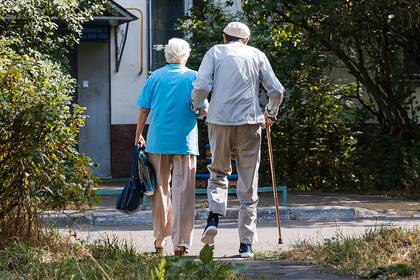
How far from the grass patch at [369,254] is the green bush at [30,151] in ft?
6.03

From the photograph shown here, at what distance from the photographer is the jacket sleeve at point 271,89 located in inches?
307

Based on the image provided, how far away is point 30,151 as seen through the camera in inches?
271

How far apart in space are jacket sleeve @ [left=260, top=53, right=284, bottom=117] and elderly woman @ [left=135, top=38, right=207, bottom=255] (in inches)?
21.4

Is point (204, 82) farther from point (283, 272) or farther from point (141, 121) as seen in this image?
point (283, 272)

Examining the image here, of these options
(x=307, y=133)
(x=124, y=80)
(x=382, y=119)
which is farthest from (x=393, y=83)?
(x=124, y=80)

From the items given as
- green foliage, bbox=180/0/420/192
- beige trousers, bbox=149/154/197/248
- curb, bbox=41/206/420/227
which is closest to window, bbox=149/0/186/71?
green foliage, bbox=180/0/420/192

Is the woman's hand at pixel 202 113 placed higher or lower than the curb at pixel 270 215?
higher

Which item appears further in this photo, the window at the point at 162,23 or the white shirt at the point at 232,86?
the window at the point at 162,23

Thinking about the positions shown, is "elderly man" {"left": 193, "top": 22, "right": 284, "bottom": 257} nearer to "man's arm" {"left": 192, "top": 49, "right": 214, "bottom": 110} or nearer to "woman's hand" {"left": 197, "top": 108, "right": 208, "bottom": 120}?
"man's arm" {"left": 192, "top": 49, "right": 214, "bottom": 110}

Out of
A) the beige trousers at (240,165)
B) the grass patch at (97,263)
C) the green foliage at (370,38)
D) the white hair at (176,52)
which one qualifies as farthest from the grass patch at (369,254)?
the green foliage at (370,38)

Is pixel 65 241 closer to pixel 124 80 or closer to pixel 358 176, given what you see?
pixel 358 176

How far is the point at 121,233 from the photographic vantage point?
1007cm

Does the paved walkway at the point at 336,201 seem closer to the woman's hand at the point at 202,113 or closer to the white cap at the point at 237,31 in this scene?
the woman's hand at the point at 202,113

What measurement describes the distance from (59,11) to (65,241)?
718 centimetres
